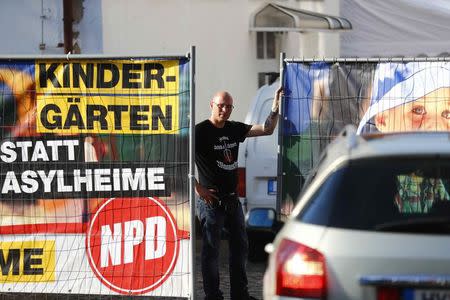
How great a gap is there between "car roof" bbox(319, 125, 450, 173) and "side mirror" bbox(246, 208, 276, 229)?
0.50 meters

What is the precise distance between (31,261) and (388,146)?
3893 mm

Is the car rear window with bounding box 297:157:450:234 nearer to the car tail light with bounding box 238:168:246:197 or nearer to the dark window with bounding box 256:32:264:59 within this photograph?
the car tail light with bounding box 238:168:246:197

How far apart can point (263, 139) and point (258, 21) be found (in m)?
6.08

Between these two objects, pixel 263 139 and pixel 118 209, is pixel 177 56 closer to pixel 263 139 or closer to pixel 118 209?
pixel 118 209

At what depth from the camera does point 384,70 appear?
7.34 metres

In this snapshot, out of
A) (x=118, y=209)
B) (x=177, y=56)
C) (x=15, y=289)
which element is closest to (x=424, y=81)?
(x=177, y=56)

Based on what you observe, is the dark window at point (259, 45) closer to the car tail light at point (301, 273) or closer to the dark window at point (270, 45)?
the dark window at point (270, 45)

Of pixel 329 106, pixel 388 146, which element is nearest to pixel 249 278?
pixel 329 106

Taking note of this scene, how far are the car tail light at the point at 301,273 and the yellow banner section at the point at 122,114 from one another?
320 centimetres

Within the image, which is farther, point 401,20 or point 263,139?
point 401,20

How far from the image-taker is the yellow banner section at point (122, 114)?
23.6ft

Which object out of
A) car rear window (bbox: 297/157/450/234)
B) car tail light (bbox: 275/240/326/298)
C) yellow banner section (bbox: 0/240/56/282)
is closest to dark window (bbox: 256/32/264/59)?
yellow banner section (bbox: 0/240/56/282)

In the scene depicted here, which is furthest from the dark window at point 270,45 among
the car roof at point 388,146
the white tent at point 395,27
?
the car roof at point 388,146

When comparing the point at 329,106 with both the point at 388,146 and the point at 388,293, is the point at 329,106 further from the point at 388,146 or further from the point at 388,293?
the point at 388,293
